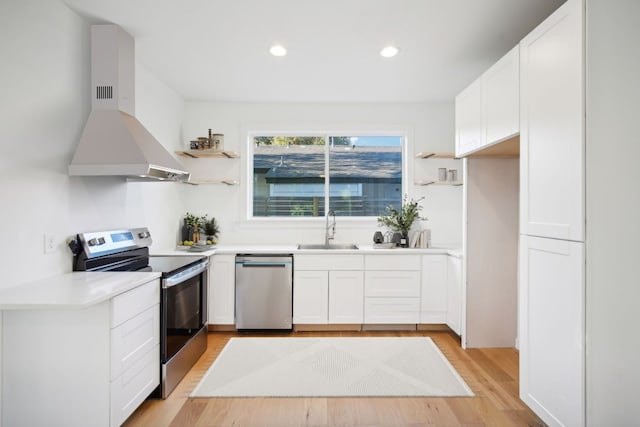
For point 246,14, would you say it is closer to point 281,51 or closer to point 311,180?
point 281,51

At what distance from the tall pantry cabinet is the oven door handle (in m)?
2.30

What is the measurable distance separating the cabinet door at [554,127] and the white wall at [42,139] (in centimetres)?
288

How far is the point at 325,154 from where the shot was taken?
4496 millimetres

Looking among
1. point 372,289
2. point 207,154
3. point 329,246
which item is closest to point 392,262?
point 372,289

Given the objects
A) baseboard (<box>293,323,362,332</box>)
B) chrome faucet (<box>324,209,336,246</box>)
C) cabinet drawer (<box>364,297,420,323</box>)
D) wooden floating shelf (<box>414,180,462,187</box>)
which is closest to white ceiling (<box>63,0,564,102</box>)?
wooden floating shelf (<box>414,180,462,187</box>)

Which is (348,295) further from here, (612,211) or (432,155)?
(612,211)

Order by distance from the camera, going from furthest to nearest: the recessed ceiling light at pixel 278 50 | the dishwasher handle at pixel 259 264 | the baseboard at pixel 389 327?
the baseboard at pixel 389 327, the dishwasher handle at pixel 259 264, the recessed ceiling light at pixel 278 50

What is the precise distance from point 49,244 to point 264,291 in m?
1.94

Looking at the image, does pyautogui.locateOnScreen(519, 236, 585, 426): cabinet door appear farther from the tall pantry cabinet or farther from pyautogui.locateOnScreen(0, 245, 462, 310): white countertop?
pyautogui.locateOnScreen(0, 245, 462, 310): white countertop

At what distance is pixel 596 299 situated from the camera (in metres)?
1.68

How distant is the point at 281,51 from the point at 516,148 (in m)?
2.03

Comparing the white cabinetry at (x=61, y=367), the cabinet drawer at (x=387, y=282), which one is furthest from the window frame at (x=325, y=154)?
the white cabinetry at (x=61, y=367)

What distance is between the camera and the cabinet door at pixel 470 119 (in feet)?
9.51

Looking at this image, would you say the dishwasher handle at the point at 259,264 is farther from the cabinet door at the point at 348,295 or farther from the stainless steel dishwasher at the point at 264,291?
the cabinet door at the point at 348,295
